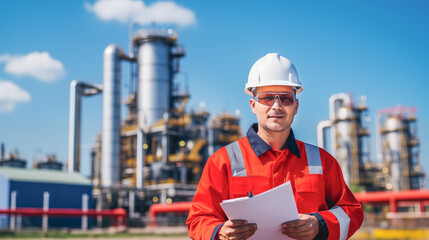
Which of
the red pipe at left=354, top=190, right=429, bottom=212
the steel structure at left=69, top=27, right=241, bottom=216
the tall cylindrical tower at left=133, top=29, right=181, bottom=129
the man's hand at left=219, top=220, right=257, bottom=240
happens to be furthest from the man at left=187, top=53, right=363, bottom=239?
the tall cylindrical tower at left=133, top=29, right=181, bottom=129

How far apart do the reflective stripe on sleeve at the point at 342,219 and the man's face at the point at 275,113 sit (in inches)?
17.7

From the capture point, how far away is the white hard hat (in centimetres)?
253

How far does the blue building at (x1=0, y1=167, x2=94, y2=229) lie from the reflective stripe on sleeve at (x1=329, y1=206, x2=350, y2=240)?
98.8 feet

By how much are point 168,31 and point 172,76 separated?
157 inches

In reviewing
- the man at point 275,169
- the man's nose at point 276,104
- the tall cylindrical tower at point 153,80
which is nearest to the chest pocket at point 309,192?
the man at point 275,169

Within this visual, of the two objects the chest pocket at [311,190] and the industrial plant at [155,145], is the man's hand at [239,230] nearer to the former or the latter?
the chest pocket at [311,190]

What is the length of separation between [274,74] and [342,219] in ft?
2.50

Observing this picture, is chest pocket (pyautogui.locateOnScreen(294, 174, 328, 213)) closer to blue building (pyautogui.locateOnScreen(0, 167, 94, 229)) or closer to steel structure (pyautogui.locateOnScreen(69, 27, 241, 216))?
blue building (pyautogui.locateOnScreen(0, 167, 94, 229))

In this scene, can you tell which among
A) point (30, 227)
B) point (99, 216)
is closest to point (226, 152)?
point (30, 227)

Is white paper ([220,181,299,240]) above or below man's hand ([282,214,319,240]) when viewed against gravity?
above

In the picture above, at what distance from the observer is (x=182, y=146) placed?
1702 inches

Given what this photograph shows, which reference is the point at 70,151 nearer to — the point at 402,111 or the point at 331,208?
the point at 402,111

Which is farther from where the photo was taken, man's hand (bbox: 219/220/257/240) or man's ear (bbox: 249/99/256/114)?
man's ear (bbox: 249/99/256/114)

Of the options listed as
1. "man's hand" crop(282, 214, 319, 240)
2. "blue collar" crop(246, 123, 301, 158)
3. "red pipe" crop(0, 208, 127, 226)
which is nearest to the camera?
"man's hand" crop(282, 214, 319, 240)
